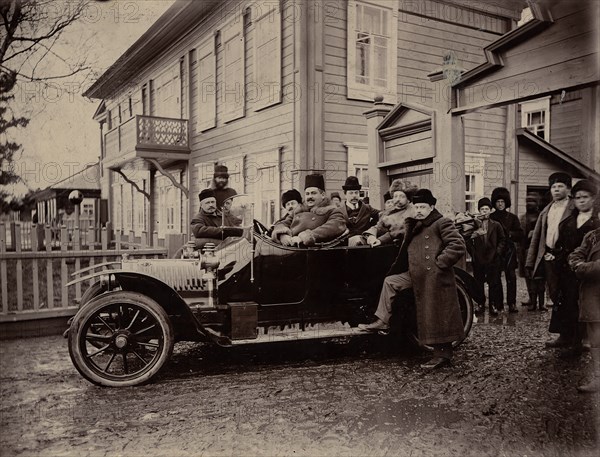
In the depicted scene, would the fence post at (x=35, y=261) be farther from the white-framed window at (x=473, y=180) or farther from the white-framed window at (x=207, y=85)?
the white-framed window at (x=473, y=180)

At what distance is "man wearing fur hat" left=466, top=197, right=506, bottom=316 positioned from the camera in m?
6.38

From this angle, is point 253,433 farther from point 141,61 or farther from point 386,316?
point 141,61

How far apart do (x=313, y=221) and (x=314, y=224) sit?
31mm

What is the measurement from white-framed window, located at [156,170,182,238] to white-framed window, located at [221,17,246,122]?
181 cm

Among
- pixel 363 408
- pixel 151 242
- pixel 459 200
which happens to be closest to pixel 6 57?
pixel 151 242

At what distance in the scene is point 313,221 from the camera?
15.2 feet

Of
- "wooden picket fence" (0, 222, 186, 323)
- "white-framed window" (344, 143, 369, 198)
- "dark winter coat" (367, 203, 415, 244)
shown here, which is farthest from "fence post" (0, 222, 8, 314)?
"white-framed window" (344, 143, 369, 198)

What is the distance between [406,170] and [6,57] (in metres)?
5.09

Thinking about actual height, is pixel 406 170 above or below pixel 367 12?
below

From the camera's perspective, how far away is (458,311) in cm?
417

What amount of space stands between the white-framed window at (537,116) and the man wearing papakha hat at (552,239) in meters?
5.57

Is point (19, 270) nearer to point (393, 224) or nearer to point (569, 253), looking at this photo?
point (393, 224)

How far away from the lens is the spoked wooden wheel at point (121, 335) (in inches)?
140

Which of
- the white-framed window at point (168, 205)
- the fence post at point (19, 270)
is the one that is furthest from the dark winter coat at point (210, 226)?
the white-framed window at point (168, 205)
